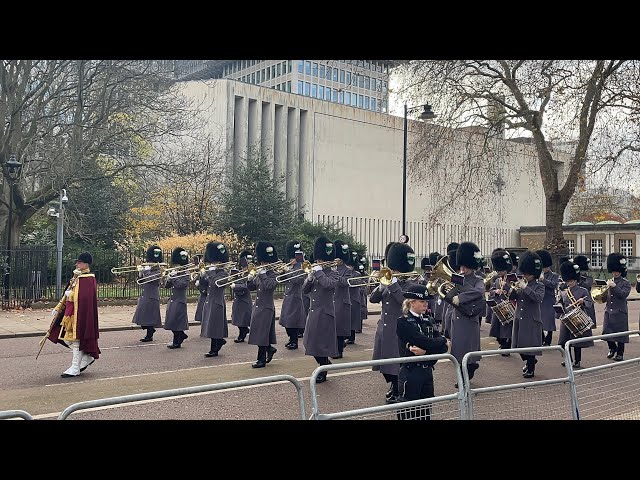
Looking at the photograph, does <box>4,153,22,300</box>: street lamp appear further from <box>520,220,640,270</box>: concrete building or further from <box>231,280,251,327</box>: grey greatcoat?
<box>520,220,640,270</box>: concrete building

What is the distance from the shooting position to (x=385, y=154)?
157ft

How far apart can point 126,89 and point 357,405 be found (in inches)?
694

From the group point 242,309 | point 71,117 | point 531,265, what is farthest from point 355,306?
point 71,117

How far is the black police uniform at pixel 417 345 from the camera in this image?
5.79 m

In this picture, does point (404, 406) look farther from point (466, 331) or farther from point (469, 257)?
point (469, 257)

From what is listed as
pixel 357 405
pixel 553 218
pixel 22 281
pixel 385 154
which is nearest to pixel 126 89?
pixel 22 281

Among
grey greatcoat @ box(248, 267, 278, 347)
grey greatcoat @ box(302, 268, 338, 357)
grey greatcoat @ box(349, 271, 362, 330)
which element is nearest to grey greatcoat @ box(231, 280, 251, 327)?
grey greatcoat @ box(349, 271, 362, 330)

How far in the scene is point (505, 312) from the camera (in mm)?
11875

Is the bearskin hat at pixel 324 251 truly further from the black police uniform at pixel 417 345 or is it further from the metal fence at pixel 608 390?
the black police uniform at pixel 417 345

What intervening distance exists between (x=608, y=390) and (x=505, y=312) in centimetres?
475

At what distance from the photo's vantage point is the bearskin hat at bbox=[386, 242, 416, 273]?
8766mm

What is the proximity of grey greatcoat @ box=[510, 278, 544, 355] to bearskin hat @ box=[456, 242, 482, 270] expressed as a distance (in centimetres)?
173

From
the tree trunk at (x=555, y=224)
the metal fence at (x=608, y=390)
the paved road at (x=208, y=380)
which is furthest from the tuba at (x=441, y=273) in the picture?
the tree trunk at (x=555, y=224)
